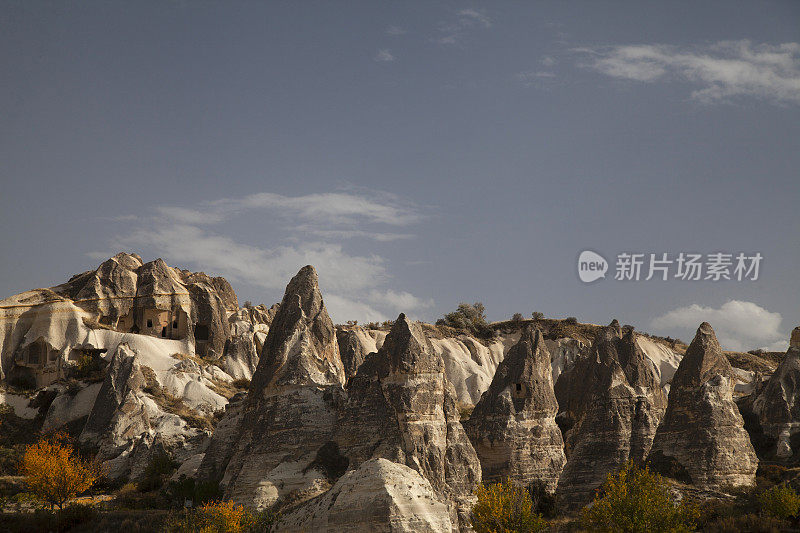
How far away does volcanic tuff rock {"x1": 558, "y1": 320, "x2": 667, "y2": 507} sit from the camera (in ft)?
109

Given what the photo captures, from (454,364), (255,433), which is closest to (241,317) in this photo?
(454,364)

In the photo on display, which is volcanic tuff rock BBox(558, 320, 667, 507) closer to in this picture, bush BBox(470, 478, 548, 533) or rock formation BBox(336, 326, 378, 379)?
bush BBox(470, 478, 548, 533)

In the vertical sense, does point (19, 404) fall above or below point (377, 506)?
below

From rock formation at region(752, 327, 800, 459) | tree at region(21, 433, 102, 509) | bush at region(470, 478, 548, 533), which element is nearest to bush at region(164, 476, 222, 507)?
tree at region(21, 433, 102, 509)

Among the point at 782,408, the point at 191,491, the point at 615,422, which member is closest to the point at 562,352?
the point at 782,408

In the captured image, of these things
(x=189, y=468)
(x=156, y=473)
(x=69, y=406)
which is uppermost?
(x=69, y=406)

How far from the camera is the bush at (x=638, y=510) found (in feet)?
85.9

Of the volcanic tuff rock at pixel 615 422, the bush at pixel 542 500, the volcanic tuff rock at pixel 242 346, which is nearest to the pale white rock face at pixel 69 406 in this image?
the volcanic tuff rock at pixel 242 346

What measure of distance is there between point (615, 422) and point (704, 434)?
5063mm

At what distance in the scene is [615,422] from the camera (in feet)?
115

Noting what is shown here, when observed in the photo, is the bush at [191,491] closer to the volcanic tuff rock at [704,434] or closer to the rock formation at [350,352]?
the volcanic tuff rock at [704,434]

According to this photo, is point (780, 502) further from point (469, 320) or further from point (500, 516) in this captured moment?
point (469, 320)

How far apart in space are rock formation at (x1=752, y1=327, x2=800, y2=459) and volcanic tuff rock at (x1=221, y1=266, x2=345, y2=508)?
22504 mm

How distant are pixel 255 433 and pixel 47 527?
976 centimetres
